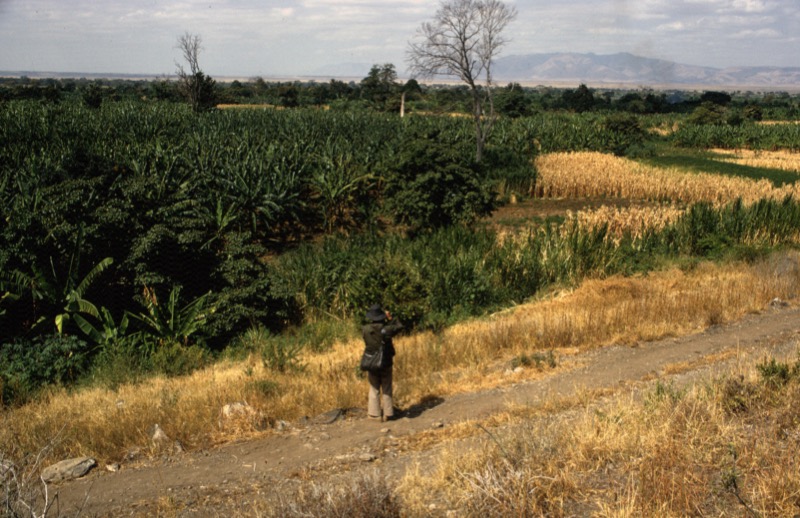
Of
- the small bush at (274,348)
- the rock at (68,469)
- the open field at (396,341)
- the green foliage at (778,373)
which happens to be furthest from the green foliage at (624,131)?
the rock at (68,469)

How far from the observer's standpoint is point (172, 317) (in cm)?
1120

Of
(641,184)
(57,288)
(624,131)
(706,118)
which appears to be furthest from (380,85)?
(57,288)

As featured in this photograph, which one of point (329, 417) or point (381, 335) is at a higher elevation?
point (381, 335)

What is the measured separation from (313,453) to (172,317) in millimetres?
5487

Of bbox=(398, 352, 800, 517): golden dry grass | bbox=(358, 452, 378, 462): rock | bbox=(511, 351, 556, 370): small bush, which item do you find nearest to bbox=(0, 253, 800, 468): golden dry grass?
bbox=(511, 351, 556, 370): small bush

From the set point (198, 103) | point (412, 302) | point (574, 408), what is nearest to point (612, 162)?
point (412, 302)

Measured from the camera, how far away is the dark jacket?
23.5 ft

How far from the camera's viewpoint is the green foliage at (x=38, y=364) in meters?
9.01

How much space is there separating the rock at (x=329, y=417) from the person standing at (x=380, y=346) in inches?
18.1

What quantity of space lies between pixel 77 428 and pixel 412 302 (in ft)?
19.6

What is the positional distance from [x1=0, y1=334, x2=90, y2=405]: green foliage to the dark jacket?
5149 mm

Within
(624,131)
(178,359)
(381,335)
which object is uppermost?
(624,131)

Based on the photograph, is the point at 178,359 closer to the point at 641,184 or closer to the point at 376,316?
the point at 376,316

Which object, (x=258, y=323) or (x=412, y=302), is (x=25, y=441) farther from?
(x=412, y=302)
